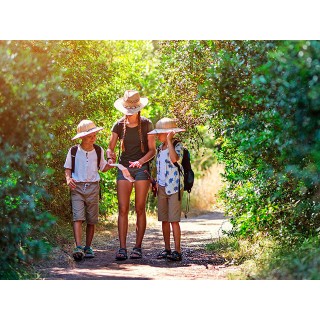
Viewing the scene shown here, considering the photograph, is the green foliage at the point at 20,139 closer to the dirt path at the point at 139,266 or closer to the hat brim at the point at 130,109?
the dirt path at the point at 139,266

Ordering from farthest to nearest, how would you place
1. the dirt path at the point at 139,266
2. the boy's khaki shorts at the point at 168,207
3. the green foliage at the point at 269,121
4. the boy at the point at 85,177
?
1. the boy at the point at 85,177
2. the boy's khaki shorts at the point at 168,207
3. the dirt path at the point at 139,266
4. the green foliage at the point at 269,121

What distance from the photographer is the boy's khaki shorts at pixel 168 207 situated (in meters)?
8.76

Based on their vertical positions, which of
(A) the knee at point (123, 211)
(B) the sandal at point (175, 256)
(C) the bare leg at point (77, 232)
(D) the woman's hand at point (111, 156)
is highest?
(D) the woman's hand at point (111, 156)

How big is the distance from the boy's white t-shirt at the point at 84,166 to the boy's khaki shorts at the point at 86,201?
0.07 metres

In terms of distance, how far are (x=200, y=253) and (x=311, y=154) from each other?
3.28 m

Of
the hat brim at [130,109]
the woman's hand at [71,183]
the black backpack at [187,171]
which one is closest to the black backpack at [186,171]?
the black backpack at [187,171]

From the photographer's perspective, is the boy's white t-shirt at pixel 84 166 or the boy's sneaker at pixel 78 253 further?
the boy's white t-shirt at pixel 84 166

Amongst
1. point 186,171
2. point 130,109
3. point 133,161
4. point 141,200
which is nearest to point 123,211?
point 141,200

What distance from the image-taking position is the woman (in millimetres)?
8844

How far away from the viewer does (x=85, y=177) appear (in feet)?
29.3

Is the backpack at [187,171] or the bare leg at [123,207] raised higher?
the backpack at [187,171]

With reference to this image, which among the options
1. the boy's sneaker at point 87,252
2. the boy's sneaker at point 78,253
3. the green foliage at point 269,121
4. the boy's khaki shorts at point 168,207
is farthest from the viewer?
the boy's sneaker at point 87,252

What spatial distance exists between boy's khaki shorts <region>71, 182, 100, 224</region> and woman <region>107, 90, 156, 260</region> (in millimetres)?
302

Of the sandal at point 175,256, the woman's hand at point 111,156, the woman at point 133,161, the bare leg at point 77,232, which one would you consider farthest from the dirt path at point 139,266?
the woman's hand at point 111,156
